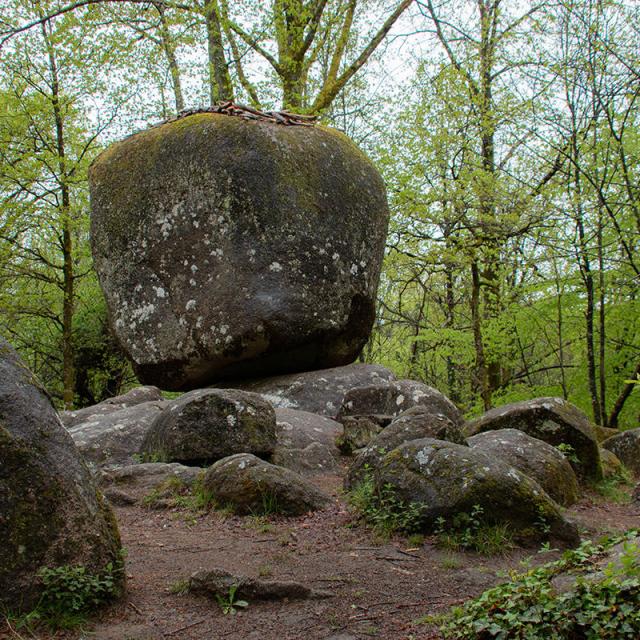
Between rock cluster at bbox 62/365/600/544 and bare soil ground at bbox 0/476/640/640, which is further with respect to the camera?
rock cluster at bbox 62/365/600/544

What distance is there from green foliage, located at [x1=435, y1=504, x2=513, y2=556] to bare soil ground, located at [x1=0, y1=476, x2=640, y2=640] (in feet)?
0.27

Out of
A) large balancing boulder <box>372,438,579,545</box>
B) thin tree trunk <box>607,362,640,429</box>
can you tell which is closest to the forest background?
thin tree trunk <box>607,362,640,429</box>

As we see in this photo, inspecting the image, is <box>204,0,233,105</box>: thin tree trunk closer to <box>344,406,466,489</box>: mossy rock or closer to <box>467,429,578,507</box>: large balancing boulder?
<box>344,406,466,489</box>: mossy rock

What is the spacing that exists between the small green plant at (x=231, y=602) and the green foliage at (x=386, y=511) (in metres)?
1.55

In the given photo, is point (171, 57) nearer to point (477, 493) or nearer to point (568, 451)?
point (568, 451)

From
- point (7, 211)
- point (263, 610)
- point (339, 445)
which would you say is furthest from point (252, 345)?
point (7, 211)

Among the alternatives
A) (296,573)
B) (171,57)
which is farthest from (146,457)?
(171,57)

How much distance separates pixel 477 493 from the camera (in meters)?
4.71

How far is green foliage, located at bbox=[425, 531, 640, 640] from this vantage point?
252 centimetres

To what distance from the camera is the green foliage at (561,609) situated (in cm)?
252

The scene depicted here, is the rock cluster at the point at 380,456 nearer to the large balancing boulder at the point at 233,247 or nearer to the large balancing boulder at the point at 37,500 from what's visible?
the large balancing boulder at the point at 233,247

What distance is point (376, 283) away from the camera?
34.1 ft

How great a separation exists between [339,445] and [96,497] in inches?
170

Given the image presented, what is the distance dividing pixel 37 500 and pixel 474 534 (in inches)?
115
